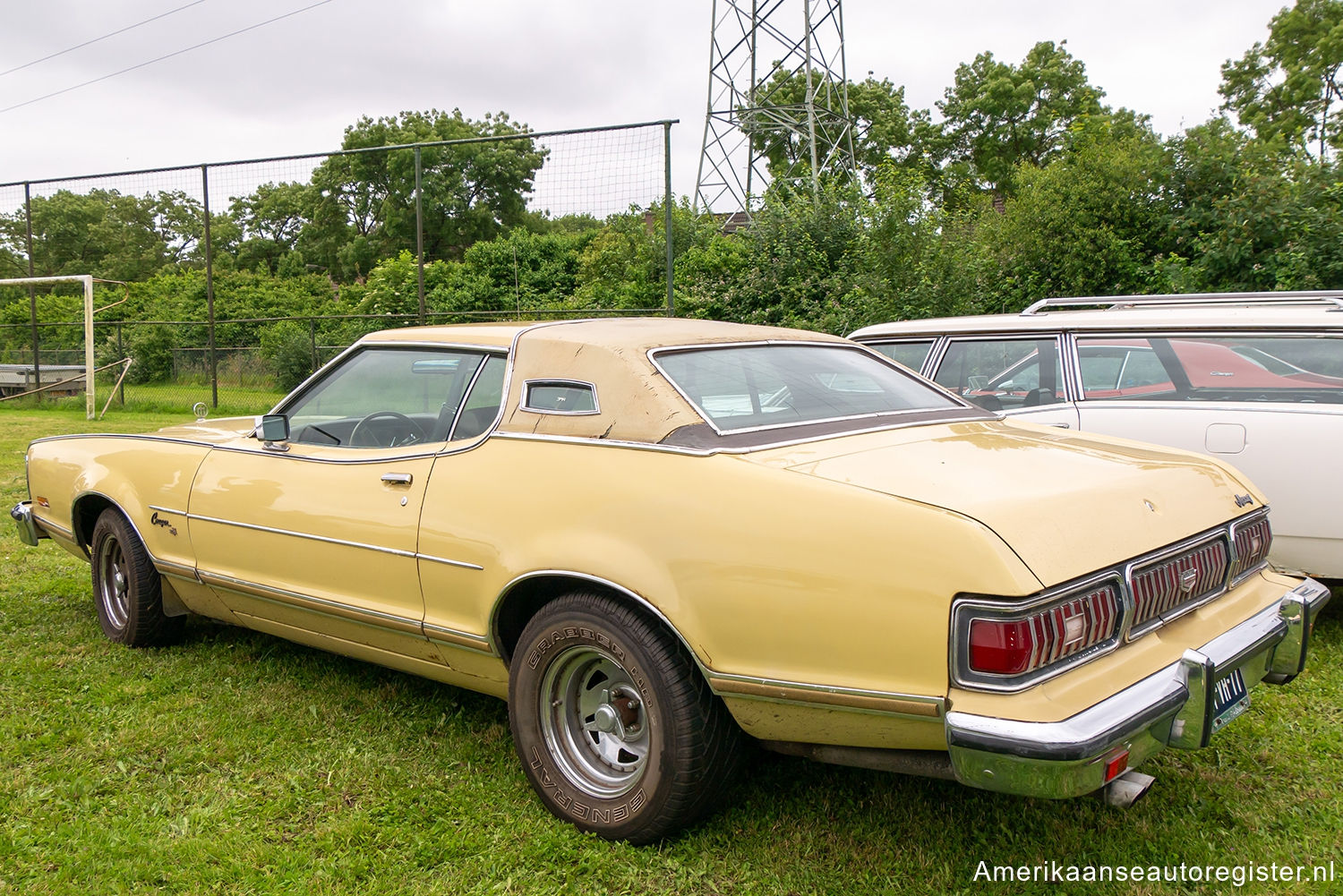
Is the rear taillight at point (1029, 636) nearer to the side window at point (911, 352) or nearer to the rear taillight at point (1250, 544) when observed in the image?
the rear taillight at point (1250, 544)

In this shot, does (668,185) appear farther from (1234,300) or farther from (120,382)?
(120,382)

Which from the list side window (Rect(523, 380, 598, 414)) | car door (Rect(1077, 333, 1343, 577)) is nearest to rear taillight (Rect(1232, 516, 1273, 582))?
car door (Rect(1077, 333, 1343, 577))

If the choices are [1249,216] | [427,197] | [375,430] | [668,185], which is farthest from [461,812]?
[427,197]

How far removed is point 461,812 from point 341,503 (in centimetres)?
111

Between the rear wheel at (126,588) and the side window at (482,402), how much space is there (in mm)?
1945

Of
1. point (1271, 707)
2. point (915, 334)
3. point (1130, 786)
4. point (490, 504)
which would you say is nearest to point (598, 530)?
point (490, 504)

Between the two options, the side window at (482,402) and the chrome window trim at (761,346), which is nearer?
the chrome window trim at (761,346)

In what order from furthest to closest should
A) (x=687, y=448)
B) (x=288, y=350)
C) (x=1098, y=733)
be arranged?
(x=288, y=350), (x=687, y=448), (x=1098, y=733)

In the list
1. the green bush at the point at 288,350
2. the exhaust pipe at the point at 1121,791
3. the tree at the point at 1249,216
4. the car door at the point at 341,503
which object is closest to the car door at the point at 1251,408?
the exhaust pipe at the point at 1121,791

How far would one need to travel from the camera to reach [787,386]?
3.19 m

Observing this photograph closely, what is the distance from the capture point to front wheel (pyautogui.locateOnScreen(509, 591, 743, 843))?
99.0 inches

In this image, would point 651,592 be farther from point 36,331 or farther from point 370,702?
point 36,331

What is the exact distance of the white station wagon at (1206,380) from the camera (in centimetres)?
423

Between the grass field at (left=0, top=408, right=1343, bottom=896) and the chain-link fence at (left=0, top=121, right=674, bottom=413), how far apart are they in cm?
714
